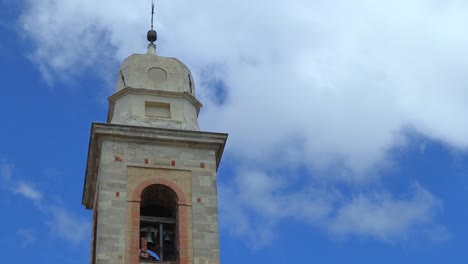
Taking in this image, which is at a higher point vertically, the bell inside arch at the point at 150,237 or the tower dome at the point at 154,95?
the tower dome at the point at 154,95

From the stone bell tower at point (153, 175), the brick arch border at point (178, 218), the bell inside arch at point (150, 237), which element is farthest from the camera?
the bell inside arch at point (150, 237)

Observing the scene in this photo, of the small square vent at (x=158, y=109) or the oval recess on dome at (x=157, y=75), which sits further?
the oval recess on dome at (x=157, y=75)

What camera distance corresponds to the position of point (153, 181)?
3056 centimetres

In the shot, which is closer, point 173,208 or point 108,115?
point 173,208

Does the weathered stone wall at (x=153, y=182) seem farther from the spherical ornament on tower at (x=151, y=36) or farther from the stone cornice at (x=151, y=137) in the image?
the spherical ornament on tower at (x=151, y=36)

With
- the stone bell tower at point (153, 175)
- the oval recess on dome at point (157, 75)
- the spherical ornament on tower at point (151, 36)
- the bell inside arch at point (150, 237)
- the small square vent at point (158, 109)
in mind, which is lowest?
the bell inside arch at point (150, 237)

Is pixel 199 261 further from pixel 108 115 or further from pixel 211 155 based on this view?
pixel 108 115

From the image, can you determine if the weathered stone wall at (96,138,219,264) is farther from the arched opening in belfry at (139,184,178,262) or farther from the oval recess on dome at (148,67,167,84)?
the oval recess on dome at (148,67,167,84)

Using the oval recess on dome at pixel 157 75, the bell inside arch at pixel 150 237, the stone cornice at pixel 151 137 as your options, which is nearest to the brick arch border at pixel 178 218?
the bell inside arch at pixel 150 237

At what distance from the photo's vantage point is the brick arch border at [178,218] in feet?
95.0

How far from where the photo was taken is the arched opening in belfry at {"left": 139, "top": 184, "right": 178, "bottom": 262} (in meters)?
30.0

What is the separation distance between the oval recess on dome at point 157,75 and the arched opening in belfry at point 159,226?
434 centimetres

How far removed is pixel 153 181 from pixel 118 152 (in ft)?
4.81

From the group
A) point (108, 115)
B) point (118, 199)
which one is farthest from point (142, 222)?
point (108, 115)
